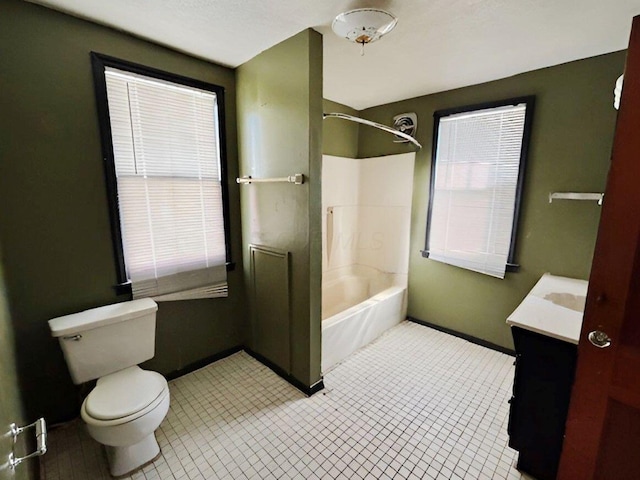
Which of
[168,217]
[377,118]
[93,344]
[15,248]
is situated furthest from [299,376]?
[377,118]

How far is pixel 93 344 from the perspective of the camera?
166 centimetres

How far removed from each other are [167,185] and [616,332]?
8.06ft

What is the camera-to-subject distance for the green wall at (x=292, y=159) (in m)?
1.84

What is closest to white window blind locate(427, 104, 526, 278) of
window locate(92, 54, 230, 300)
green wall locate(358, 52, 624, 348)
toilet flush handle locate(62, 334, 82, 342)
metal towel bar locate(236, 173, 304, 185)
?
green wall locate(358, 52, 624, 348)

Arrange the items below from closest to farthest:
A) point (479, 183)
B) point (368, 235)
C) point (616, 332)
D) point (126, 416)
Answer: point (616, 332)
point (126, 416)
point (479, 183)
point (368, 235)

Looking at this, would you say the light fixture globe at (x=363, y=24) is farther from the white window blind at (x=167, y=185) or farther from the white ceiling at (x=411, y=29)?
the white window blind at (x=167, y=185)

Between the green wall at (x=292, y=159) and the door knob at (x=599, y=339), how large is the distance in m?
1.40

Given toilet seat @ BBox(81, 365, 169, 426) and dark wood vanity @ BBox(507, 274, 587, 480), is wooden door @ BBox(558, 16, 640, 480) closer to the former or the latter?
dark wood vanity @ BBox(507, 274, 587, 480)

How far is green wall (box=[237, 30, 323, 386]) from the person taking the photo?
184cm

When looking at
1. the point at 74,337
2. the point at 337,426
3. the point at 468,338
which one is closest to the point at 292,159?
the point at 74,337

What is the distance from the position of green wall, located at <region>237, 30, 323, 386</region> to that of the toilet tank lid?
2.99ft

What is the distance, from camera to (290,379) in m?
2.23

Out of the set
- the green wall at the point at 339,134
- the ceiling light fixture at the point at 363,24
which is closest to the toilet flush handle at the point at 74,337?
the ceiling light fixture at the point at 363,24

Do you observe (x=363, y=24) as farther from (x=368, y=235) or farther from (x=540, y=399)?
(x=368, y=235)
